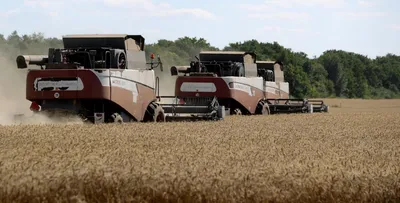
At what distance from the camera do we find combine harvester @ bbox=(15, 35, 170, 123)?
880 inches

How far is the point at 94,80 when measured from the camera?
Answer: 73.3ft

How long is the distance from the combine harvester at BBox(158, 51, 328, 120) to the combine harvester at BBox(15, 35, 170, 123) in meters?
2.70

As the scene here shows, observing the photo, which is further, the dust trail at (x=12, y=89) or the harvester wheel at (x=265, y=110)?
the harvester wheel at (x=265, y=110)

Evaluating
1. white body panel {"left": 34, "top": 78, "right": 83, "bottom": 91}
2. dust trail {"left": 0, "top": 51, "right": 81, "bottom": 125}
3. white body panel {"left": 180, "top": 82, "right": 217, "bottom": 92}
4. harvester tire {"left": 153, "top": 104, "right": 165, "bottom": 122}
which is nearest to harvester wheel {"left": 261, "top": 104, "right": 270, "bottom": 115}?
white body panel {"left": 180, "top": 82, "right": 217, "bottom": 92}

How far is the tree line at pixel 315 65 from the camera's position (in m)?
82.0

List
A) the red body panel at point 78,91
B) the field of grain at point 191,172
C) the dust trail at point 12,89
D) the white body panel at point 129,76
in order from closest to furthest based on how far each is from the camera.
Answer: the field of grain at point 191,172 < the red body panel at point 78,91 < the white body panel at point 129,76 < the dust trail at point 12,89

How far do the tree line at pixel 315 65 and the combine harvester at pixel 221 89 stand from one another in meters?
28.7

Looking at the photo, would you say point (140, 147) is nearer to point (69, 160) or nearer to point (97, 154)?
point (97, 154)

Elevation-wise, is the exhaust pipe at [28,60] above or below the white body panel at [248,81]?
above

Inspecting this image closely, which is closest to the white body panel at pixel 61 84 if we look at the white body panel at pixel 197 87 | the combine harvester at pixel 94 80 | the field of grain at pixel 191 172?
the combine harvester at pixel 94 80

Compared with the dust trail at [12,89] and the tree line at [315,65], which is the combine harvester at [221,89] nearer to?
the dust trail at [12,89]

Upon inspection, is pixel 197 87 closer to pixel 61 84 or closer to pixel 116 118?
pixel 116 118

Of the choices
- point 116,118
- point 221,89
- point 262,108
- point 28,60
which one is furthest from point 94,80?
point 262,108

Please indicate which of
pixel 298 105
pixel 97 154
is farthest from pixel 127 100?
pixel 298 105
